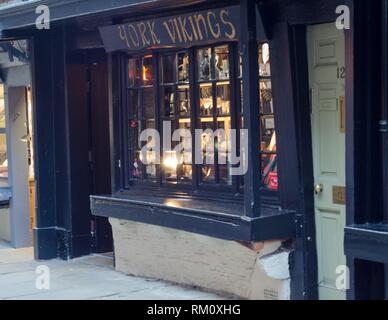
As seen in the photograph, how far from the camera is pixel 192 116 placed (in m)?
7.85

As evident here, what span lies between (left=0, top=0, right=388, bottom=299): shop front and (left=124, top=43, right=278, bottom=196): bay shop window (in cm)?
2

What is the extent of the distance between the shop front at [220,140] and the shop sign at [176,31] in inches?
0.6

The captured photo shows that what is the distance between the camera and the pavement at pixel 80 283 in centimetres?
764

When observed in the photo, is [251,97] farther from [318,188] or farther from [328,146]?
[318,188]

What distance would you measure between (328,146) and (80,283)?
3.24 m

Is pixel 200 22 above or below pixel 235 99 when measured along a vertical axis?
above

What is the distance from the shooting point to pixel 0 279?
8.84m

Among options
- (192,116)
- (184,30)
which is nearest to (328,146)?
(192,116)

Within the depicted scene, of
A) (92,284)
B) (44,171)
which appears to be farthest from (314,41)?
(44,171)

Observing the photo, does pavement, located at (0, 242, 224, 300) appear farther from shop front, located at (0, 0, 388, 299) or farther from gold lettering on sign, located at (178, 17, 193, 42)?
gold lettering on sign, located at (178, 17, 193, 42)

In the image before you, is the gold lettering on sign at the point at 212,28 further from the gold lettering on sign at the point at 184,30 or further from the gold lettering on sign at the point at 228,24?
the gold lettering on sign at the point at 184,30

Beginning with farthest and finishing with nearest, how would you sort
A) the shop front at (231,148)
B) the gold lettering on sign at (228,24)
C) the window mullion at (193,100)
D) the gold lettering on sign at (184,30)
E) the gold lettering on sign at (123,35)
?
the gold lettering on sign at (123,35), the window mullion at (193,100), the gold lettering on sign at (184,30), the gold lettering on sign at (228,24), the shop front at (231,148)

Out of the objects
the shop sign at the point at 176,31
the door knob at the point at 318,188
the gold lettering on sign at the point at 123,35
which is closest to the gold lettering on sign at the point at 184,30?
the shop sign at the point at 176,31

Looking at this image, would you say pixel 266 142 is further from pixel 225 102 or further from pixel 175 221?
pixel 175 221
